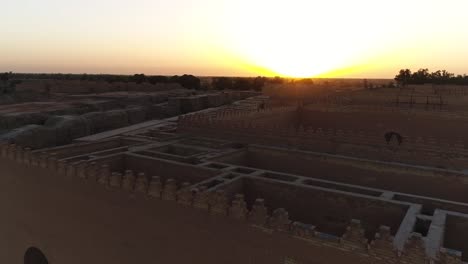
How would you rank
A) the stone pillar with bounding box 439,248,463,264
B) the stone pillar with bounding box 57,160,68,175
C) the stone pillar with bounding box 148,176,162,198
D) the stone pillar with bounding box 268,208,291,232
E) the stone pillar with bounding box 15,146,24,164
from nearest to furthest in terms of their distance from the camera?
the stone pillar with bounding box 439,248,463,264 → the stone pillar with bounding box 268,208,291,232 → the stone pillar with bounding box 148,176,162,198 → the stone pillar with bounding box 57,160,68,175 → the stone pillar with bounding box 15,146,24,164

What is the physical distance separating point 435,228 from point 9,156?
1160cm

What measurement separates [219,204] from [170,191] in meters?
1.29

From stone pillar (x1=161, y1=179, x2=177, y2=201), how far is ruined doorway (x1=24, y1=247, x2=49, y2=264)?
6.26 m

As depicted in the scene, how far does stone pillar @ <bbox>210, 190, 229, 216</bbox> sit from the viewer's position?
762 centimetres

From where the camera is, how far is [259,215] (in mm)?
7227

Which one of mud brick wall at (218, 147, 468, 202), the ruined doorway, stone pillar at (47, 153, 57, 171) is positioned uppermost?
stone pillar at (47, 153, 57, 171)

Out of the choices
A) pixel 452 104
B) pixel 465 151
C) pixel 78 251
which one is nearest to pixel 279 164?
pixel 465 151

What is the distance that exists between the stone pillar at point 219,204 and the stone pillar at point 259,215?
56 centimetres

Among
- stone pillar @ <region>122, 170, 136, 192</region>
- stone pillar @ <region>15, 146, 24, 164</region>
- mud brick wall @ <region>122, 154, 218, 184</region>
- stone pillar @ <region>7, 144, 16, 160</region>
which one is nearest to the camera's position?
stone pillar @ <region>122, 170, 136, 192</region>

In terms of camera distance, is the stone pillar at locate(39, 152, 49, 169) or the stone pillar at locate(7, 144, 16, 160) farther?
the stone pillar at locate(7, 144, 16, 160)

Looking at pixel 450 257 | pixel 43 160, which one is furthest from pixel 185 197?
pixel 43 160

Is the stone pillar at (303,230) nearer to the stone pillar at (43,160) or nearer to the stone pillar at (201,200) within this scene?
the stone pillar at (201,200)

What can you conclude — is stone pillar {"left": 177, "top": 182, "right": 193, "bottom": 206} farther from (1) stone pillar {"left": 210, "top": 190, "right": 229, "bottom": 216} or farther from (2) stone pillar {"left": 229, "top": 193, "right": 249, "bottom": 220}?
(2) stone pillar {"left": 229, "top": 193, "right": 249, "bottom": 220}

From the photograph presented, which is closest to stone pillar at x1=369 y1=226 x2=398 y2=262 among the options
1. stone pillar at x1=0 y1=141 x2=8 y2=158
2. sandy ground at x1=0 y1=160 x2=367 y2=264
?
sandy ground at x1=0 y1=160 x2=367 y2=264
